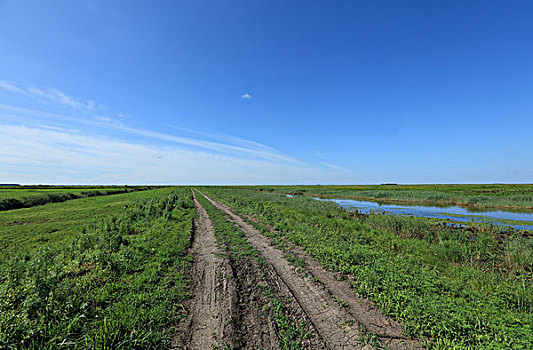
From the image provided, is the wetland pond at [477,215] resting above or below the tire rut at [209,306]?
below

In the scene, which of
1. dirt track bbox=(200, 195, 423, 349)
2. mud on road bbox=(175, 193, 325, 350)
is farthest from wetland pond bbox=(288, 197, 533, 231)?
Result: mud on road bbox=(175, 193, 325, 350)

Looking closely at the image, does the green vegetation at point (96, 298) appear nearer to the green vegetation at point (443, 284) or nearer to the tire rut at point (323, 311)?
the tire rut at point (323, 311)

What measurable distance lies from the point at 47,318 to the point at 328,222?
14.5 m

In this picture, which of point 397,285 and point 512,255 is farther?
point 512,255

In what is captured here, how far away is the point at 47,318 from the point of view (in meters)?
4.35

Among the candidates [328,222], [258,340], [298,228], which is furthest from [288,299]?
[328,222]

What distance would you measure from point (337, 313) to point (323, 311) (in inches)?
13.4

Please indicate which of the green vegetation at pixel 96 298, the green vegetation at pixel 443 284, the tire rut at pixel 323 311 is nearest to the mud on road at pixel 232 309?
the tire rut at pixel 323 311

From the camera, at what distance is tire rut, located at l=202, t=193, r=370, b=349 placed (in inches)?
163

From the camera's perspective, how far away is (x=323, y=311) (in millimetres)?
5047

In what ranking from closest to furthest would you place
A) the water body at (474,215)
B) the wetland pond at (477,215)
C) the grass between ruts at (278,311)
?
1. the grass between ruts at (278,311)
2. the wetland pond at (477,215)
3. the water body at (474,215)

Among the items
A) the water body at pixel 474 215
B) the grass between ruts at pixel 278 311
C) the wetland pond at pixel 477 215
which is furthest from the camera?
the water body at pixel 474 215

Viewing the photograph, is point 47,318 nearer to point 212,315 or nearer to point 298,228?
point 212,315

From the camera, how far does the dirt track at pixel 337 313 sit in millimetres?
4117
